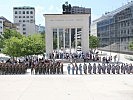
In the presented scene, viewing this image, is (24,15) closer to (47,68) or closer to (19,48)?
(19,48)

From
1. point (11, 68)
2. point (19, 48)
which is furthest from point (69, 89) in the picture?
point (19, 48)

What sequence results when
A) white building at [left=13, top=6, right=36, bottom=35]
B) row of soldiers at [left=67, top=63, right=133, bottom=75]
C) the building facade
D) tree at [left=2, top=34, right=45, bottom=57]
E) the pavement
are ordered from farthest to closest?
white building at [left=13, top=6, right=36, bottom=35] → the building facade → tree at [left=2, top=34, right=45, bottom=57] → row of soldiers at [left=67, top=63, right=133, bottom=75] → the pavement

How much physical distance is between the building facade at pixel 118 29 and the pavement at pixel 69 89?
46.5m

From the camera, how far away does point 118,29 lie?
83.4 metres

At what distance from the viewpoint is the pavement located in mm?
18328

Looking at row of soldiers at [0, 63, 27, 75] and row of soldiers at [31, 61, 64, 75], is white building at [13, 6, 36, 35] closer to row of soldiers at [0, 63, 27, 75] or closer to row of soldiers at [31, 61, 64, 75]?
row of soldiers at [0, 63, 27, 75]

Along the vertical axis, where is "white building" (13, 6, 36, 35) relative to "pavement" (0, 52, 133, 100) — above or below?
above

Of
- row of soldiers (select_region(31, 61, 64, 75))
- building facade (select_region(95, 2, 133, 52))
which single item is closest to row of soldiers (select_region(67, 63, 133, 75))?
row of soldiers (select_region(31, 61, 64, 75))

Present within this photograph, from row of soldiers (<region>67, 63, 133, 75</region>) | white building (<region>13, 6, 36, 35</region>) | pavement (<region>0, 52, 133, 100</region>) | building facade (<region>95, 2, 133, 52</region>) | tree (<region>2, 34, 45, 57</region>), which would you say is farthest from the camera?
white building (<region>13, 6, 36, 35</region>)

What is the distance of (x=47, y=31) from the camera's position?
49406 millimetres

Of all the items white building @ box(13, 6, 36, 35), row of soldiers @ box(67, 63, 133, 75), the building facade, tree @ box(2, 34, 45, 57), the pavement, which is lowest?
the pavement

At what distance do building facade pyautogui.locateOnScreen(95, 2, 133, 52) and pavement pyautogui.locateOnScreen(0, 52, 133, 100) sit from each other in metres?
46.5

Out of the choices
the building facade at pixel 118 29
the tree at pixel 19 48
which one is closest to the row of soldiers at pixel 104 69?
the tree at pixel 19 48

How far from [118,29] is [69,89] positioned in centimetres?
6436
